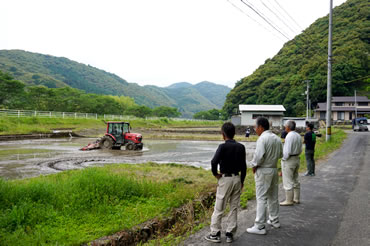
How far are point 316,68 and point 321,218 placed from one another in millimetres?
74845

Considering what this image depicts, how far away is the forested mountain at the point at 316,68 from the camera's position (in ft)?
220

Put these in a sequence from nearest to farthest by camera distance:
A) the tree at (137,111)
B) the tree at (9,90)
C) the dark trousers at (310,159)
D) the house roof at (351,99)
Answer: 1. the dark trousers at (310,159)
2. the tree at (9,90)
3. the house roof at (351,99)
4. the tree at (137,111)

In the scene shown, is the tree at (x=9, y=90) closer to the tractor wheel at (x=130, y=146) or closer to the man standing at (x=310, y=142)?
the tractor wheel at (x=130, y=146)

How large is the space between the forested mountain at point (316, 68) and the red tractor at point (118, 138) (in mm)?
48053

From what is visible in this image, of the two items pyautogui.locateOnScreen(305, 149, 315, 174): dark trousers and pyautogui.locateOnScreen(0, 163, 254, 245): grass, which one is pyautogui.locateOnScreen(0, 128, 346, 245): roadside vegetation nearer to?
pyautogui.locateOnScreen(0, 163, 254, 245): grass

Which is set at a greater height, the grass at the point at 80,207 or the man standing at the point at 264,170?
the man standing at the point at 264,170

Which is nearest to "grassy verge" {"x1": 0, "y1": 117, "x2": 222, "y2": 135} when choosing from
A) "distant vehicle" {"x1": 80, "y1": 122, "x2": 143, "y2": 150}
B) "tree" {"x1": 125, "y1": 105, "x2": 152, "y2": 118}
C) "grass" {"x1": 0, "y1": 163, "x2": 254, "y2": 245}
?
"distant vehicle" {"x1": 80, "y1": 122, "x2": 143, "y2": 150}

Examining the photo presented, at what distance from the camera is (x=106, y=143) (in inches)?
→ 839

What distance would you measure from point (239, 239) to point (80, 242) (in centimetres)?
248

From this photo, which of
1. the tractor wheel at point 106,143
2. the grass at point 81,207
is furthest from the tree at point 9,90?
the grass at point 81,207

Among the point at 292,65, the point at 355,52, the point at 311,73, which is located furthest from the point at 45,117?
the point at 355,52

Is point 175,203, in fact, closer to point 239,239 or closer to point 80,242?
point 239,239

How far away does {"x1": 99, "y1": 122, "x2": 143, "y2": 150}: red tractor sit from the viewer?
68.9 ft

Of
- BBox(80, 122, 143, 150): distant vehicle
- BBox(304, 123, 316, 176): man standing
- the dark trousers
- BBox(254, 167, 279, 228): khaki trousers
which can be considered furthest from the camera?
BBox(80, 122, 143, 150): distant vehicle
